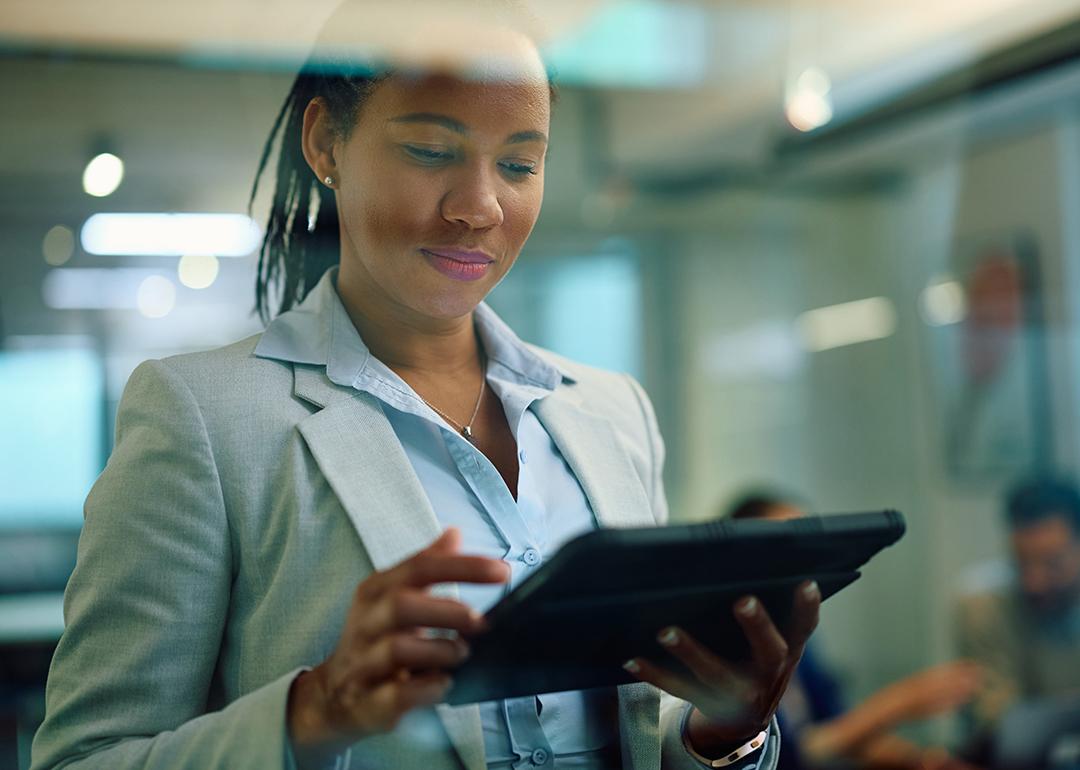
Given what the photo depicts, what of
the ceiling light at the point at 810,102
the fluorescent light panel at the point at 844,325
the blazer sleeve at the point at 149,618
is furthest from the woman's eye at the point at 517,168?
the fluorescent light panel at the point at 844,325

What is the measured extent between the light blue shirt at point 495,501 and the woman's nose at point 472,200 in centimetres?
10

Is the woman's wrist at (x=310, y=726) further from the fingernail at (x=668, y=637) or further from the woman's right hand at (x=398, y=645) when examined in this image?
the fingernail at (x=668, y=637)

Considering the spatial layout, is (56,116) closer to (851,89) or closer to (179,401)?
(179,401)

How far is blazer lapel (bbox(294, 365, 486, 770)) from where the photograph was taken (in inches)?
25.6

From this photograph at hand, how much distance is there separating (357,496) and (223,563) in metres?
0.08

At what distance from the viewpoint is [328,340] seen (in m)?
0.72

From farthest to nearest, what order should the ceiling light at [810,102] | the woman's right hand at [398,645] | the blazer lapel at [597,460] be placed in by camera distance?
the ceiling light at [810,102]
the blazer lapel at [597,460]
the woman's right hand at [398,645]

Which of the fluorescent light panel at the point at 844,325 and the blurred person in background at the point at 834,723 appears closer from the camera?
the blurred person in background at the point at 834,723

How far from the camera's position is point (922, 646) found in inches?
129

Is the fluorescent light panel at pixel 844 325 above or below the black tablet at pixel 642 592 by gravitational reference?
above

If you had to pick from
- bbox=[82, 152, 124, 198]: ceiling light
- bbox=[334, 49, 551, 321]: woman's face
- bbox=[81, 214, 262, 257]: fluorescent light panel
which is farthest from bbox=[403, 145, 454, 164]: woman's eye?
bbox=[82, 152, 124, 198]: ceiling light

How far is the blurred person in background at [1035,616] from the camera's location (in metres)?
2.62

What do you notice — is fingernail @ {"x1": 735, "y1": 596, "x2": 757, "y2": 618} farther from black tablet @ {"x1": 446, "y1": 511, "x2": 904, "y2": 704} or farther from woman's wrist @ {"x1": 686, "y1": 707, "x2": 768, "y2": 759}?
woman's wrist @ {"x1": 686, "y1": 707, "x2": 768, "y2": 759}

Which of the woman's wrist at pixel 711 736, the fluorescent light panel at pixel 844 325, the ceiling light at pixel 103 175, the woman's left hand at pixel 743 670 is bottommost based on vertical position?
the woman's wrist at pixel 711 736
